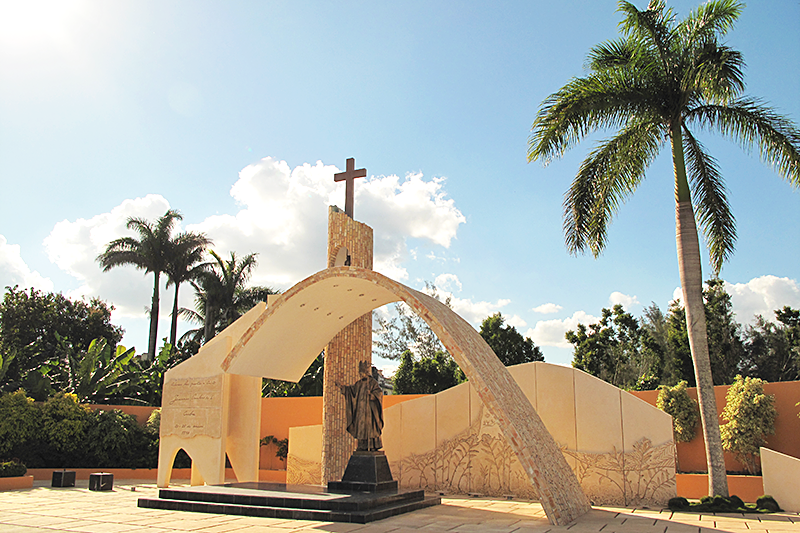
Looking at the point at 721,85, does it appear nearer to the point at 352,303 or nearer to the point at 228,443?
the point at 352,303

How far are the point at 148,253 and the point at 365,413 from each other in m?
19.6

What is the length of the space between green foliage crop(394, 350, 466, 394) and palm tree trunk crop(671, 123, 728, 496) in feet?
48.6

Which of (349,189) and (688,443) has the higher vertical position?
(349,189)

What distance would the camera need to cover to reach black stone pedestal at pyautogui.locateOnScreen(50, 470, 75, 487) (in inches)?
483

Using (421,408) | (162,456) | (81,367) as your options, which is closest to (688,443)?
(421,408)

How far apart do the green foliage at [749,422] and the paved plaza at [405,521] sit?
3277 mm

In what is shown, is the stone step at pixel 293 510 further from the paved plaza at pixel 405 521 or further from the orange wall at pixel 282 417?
the orange wall at pixel 282 417

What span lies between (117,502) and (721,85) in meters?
12.0

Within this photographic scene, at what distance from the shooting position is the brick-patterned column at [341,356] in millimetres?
10555

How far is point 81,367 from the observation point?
17.3m

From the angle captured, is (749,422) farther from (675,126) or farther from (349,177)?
(349,177)

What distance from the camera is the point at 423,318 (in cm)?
825

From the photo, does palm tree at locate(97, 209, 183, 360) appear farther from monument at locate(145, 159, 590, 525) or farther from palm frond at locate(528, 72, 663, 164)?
palm frond at locate(528, 72, 663, 164)

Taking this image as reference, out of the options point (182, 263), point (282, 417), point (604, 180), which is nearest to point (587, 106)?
point (604, 180)
